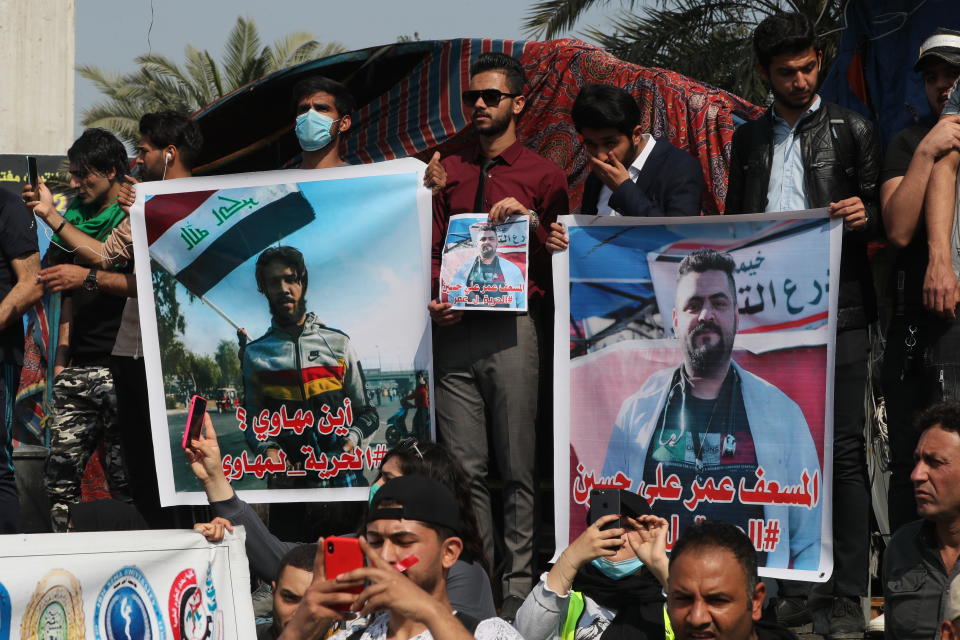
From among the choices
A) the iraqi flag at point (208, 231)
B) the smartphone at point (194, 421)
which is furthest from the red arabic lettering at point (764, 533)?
the iraqi flag at point (208, 231)

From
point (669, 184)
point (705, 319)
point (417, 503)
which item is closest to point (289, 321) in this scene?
point (669, 184)

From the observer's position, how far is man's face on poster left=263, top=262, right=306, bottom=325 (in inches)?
249

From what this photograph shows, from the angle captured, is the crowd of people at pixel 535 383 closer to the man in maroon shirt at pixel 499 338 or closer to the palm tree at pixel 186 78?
the man in maroon shirt at pixel 499 338

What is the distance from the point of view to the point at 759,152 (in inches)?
222

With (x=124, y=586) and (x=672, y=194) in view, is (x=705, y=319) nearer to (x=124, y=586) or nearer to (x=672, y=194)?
(x=672, y=194)

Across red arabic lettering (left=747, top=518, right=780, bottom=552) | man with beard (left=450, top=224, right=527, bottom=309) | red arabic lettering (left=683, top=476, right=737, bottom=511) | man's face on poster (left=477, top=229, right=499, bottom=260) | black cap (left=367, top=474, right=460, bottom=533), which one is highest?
man's face on poster (left=477, top=229, right=499, bottom=260)

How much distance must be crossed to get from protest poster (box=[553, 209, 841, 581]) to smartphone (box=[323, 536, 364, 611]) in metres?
2.27

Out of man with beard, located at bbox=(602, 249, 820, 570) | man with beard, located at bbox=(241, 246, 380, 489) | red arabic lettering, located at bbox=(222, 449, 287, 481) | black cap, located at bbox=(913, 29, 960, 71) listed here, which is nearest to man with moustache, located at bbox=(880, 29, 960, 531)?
black cap, located at bbox=(913, 29, 960, 71)

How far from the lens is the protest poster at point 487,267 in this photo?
5.83 m

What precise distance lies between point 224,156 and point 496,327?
147 inches

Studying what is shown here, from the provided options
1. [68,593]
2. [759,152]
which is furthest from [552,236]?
[68,593]

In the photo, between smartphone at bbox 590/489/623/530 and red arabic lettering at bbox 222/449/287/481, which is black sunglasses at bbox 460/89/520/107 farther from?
smartphone at bbox 590/489/623/530

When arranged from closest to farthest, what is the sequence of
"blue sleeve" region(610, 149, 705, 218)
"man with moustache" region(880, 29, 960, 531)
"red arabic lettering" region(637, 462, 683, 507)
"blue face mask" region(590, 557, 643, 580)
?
"blue face mask" region(590, 557, 643, 580), "man with moustache" region(880, 29, 960, 531), "red arabic lettering" region(637, 462, 683, 507), "blue sleeve" region(610, 149, 705, 218)

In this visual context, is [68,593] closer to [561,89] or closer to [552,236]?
[552,236]
